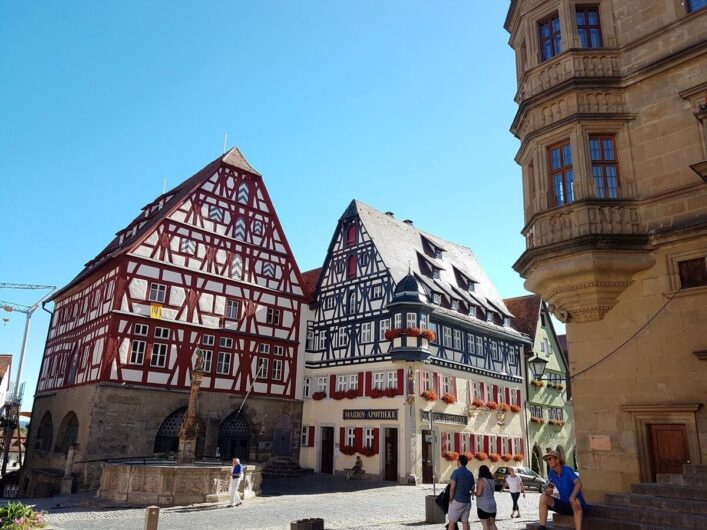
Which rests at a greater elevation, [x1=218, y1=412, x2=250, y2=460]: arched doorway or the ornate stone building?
the ornate stone building

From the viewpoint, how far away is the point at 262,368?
29.9m

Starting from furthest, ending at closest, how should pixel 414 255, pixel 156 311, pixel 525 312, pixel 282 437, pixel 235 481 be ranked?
pixel 525 312, pixel 414 255, pixel 282 437, pixel 156 311, pixel 235 481

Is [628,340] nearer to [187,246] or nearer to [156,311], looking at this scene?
[156,311]

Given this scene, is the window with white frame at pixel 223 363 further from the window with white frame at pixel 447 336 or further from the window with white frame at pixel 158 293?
the window with white frame at pixel 447 336

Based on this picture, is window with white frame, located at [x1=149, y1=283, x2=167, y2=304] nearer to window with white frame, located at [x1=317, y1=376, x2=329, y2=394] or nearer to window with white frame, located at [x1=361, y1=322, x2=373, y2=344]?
window with white frame, located at [x1=317, y1=376, x2=329, y2=394]

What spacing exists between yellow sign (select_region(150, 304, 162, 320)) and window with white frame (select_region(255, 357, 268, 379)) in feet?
20.1

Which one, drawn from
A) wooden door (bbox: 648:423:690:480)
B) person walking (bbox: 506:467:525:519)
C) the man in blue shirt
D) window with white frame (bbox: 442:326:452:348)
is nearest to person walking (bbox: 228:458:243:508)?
person walking (bbox: 506:467:525:519)

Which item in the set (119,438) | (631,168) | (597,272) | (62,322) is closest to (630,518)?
(597,272)

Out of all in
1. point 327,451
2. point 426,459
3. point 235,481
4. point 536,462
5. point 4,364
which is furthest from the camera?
point 4,364

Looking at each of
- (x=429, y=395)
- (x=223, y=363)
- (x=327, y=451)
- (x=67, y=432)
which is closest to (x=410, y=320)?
(x=429, y=395)

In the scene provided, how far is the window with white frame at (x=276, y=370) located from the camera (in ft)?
99.9

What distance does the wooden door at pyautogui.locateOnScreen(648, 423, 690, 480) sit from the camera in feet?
33.8

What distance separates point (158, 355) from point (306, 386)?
30.9 ft

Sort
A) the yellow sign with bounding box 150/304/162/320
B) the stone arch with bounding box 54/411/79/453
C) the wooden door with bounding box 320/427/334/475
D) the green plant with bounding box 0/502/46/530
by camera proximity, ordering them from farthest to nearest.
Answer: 1. the wooden door with bounding box 320/427/334/475
2. the stone arch with bounding box 54/411/79/453
3. the yellow sign with bounding box 150/304/162/320
4. the green plant with bounding box 0/502/46/530
